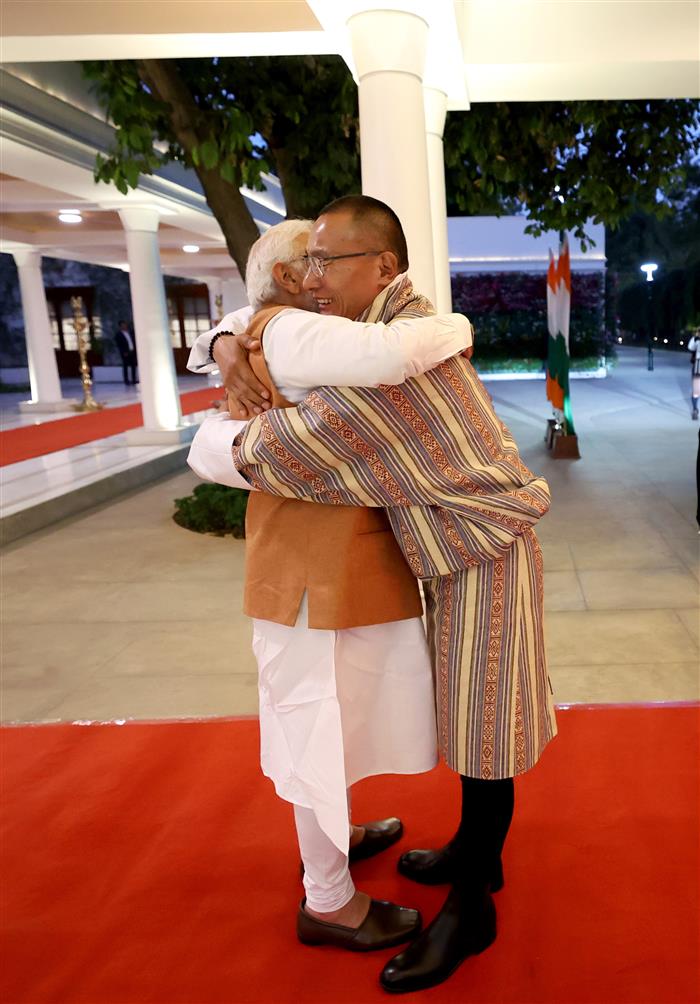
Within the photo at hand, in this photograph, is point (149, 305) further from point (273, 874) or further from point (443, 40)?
point (273, 874)

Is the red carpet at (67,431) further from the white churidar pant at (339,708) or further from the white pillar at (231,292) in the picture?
the white churidar pant at (339,708)

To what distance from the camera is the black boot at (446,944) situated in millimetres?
1746

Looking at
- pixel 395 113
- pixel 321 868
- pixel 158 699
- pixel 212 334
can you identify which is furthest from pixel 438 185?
pixel 321 868

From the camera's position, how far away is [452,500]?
1550 mm

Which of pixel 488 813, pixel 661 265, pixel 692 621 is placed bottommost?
pixel 692 621

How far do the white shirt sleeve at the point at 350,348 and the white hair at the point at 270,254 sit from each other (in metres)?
0.18

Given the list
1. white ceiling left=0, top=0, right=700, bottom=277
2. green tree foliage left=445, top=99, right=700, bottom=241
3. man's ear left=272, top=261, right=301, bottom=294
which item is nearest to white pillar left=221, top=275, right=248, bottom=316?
green tree foliage left=445, top=99, right=700, bottom=241

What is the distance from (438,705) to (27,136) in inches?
244

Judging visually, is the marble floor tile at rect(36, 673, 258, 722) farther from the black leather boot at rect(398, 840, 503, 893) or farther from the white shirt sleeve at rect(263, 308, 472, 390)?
the white shirt sleeve at rect(263, 308, 472, 390)

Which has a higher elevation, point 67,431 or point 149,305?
point 149,305

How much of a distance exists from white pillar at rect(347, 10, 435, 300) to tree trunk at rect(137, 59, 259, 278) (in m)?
2.12

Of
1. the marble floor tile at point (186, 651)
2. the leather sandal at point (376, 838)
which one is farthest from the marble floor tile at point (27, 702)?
the leather sandal at point (376, 838)

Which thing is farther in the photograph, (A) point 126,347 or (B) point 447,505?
(A) point 126,347

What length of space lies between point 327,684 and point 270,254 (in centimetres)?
87
